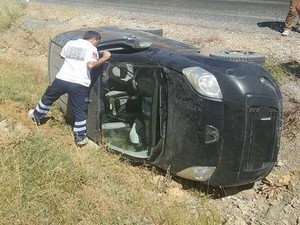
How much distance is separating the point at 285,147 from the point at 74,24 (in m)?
8.97

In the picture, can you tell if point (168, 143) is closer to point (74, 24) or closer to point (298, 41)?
point (298, 41)

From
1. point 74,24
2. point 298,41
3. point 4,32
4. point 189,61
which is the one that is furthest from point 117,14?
point 189,61

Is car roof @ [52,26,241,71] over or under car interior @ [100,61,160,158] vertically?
over

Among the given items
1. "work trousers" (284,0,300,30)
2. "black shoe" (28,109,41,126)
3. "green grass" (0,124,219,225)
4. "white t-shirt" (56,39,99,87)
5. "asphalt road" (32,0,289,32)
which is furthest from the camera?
"asphalt road" (32,0,289,32)

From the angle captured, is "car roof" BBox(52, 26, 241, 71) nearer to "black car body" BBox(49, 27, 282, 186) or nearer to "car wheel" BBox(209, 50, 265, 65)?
"black car body" BBox(49, 27, 282, 186)

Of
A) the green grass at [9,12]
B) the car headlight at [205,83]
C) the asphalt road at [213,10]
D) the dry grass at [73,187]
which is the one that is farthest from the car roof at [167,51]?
the green grass at [9,12]

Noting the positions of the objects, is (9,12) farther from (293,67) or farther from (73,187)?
(73,187)

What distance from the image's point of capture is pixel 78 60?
18.5 ft

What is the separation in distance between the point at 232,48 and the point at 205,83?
527 centimetres

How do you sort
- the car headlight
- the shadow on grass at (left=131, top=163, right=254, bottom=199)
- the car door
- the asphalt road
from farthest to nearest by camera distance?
the asphalt road
the shadow on grass at (left=131, top=163, right=254, bottom=199)
the car door
the car headlight

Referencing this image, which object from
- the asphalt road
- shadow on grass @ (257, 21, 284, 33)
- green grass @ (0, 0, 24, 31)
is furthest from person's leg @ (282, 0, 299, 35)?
green grass @ (0, 0, 24, 31)

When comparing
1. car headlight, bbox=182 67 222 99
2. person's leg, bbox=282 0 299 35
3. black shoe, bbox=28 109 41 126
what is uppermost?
car headlight, bbox=182 67 222 99

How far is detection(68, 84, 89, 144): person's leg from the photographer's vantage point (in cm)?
559

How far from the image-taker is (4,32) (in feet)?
44.4
